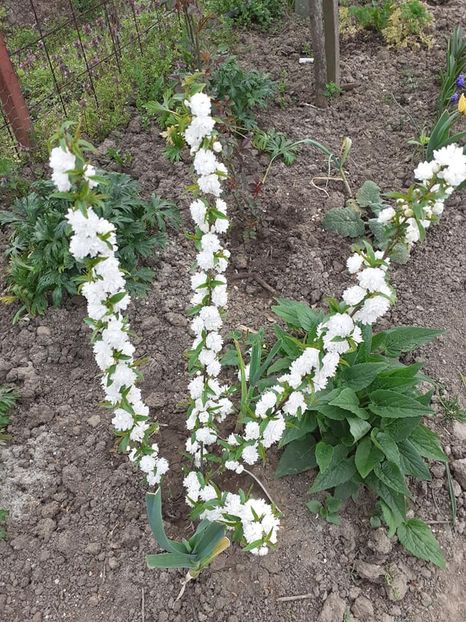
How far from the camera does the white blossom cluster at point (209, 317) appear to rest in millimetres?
1498

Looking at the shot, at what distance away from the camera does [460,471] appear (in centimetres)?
250

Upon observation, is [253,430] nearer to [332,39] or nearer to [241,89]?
[241,89]

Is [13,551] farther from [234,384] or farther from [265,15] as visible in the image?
[265,15]

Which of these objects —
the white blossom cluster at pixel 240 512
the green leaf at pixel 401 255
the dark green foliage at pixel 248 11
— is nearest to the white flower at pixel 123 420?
the white blossom cluster at pixel 240 512

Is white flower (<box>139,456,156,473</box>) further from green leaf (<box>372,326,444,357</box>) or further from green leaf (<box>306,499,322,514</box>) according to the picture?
green leaf (<box>372,326,444,357</box>)

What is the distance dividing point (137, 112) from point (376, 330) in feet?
8.15

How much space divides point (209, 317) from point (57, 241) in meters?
1.51

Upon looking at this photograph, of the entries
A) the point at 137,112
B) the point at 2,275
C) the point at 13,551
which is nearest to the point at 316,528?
the point at 13,551

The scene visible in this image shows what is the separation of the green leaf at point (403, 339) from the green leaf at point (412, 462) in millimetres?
464

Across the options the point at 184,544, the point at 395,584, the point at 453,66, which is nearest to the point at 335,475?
the point at 395,584

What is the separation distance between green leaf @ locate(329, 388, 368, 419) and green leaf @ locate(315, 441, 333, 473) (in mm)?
184

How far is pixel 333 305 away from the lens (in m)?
1.63

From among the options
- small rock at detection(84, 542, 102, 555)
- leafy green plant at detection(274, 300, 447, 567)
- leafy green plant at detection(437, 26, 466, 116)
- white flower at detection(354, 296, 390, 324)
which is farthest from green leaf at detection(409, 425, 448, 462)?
leafy green plant at detection(437, 26, 466, 116)

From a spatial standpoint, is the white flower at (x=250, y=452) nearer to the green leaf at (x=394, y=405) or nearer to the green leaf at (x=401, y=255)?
the green leaf at (x=394, y=405)
